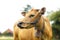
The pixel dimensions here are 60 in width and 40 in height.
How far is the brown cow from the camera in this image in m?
1.82

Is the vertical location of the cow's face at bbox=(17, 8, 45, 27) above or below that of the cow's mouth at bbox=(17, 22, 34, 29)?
above

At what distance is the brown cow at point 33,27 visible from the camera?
5.98 ft

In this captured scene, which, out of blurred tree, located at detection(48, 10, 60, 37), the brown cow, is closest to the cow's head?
the brown cow

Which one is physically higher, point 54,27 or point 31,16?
point 31,16

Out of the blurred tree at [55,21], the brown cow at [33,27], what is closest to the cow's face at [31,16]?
the brown cow at [33,27]

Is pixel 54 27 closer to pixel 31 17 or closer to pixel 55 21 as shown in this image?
pixel 55 21

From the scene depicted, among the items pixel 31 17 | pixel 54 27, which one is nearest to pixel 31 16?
pixel 31 17

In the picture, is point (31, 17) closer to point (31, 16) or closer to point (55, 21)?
point (31, 16)

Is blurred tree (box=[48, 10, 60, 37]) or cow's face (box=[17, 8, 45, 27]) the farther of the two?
blurred tree (box=[48, 10, 60, 37])

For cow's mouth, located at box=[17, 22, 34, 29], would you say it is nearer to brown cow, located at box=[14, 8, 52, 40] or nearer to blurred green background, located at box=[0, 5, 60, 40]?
brown cow, located at box=[14, 8, 52, 40]

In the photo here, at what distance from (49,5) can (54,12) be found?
8 centimetres

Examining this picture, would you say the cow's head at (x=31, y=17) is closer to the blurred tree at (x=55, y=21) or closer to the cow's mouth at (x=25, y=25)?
the cow's mouth at (x=25, y=25)

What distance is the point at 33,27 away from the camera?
6.09 feet

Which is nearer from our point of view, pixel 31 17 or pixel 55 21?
pixel 31 17
